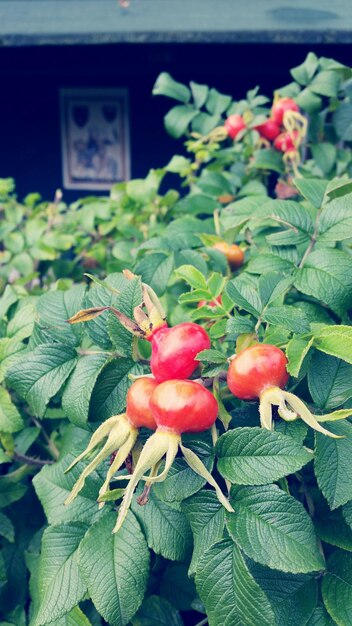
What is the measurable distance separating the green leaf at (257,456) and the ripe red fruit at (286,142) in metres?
1.15

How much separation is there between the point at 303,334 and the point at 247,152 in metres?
1.16

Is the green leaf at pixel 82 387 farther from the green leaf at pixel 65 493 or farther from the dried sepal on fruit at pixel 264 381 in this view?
the dried sepal on fruit at pixel 264 381

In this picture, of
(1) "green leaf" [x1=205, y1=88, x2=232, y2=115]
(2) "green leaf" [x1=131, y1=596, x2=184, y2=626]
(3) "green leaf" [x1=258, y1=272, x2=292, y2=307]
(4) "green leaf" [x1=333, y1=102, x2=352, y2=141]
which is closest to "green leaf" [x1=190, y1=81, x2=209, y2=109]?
(1) "green leaf" [x1=205, y1=88, x2=232, y2=115]

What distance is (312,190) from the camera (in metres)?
1.08

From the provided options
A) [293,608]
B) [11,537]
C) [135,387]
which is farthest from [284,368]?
[11,537]

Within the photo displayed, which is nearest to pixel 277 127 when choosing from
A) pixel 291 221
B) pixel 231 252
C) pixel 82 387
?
pixel 231 252

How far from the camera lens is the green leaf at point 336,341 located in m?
0.67

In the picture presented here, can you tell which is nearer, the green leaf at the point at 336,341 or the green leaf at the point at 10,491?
the green leaf at the point at 336,341

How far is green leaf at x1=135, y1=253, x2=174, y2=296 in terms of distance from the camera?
1065 millimetres

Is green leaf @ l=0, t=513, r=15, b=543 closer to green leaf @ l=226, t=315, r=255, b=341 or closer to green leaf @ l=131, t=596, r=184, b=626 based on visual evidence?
green leaf @ l=131, t=596, r=184, b=626

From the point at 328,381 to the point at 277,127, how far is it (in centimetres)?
118

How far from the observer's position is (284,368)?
70 cm

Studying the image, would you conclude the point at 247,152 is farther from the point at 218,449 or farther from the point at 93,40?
the point at 93,40

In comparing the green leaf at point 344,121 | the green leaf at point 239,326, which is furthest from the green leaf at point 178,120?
the green leaf at point 239,326
